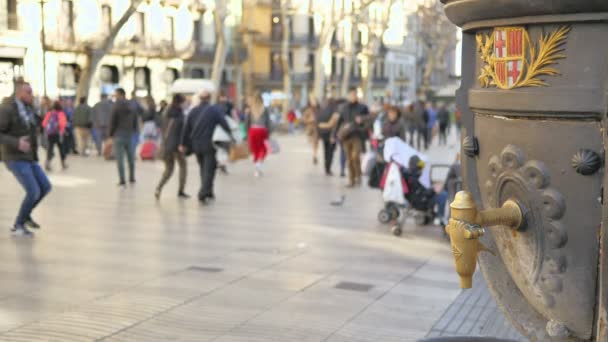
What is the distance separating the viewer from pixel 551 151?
7.80ft

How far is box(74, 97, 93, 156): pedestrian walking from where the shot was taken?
2220cm

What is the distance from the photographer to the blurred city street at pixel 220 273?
5840 millimetres

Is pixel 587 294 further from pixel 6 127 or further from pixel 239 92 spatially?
pixel 239 92

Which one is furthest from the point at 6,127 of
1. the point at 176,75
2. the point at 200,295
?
the point at 176,75

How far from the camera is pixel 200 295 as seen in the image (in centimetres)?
674

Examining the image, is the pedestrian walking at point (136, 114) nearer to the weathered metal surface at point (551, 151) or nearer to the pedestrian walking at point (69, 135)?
the pedestrian walking at point (69, 135)

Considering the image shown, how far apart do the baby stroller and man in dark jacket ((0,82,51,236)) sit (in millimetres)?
4011

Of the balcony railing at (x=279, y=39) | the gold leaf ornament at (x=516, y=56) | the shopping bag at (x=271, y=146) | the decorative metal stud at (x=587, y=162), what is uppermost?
the balcony railing at (x=279, y=39)

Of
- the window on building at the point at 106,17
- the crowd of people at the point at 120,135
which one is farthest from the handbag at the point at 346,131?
the window on building at the point at 106,17

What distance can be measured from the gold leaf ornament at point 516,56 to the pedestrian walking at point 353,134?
12686 mm

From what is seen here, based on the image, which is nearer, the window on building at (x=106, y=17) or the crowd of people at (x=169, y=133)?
the crowd of people at (x=169, y=133)

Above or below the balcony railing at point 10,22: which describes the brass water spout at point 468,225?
below

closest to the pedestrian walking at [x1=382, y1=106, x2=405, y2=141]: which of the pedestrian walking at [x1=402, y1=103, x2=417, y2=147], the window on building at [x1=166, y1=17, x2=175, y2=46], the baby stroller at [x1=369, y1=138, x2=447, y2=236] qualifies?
the baby stroller at [x1=369, y1=138, x2=447, y2=236]

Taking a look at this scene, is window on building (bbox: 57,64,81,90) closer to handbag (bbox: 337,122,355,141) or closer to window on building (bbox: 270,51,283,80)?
window on building (bbox: 270,51,283,80)
